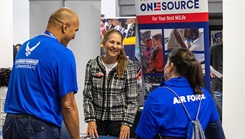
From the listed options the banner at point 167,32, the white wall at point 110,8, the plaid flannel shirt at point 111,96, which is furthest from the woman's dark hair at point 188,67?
the white wall at point 110,8

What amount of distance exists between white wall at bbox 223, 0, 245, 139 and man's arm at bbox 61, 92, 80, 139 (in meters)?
1.77

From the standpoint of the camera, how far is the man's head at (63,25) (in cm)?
231

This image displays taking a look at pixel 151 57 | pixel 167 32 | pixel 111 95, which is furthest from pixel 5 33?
pixel 111 95

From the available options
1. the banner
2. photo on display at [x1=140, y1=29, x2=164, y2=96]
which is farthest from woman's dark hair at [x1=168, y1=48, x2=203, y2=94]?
photo on display at [x1=140, y1=29, x2=164, y2=96]

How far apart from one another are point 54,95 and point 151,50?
1.62 metres

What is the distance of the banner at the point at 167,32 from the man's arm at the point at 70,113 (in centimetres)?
146

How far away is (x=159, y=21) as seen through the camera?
3670 mm

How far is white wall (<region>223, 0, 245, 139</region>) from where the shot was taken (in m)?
3.57

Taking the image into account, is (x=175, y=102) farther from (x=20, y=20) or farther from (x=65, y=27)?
(x=20, y=20)

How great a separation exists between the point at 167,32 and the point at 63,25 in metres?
1.50

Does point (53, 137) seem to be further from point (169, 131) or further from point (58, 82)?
point (169, 131)

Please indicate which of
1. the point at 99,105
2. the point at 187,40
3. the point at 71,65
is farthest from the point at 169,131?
the point at 187,40

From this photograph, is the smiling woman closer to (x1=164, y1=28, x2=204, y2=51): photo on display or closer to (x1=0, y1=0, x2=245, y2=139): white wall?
(x1=164, y1=28, x2=204, y2=51): photo on display

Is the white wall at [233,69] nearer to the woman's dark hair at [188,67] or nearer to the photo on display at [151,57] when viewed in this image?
the photo on display at [151,57]
